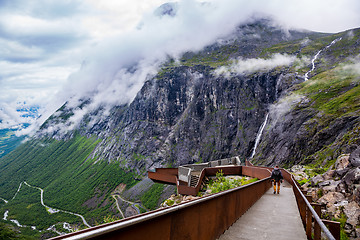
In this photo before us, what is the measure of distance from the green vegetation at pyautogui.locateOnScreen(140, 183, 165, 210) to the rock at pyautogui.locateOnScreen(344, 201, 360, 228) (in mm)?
150336

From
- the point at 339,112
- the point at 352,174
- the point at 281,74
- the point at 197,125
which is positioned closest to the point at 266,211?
the point at 352,174

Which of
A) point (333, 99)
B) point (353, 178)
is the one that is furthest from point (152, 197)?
point (353, 178)

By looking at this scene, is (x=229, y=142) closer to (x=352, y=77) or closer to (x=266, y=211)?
(x=352, y=77)

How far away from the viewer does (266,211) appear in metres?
11.6

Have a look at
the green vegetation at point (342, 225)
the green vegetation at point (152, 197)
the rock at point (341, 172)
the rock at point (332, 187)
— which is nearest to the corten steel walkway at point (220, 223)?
the green vegetation at point (342, 225)

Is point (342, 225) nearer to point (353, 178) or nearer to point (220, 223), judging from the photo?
point (353, 178)

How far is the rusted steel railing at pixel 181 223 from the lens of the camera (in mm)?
3275

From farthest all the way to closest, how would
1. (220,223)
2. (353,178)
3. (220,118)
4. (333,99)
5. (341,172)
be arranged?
(220,118) < (333,99) < (341,172) < (353,178) < (220,223)

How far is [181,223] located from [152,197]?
16761cm

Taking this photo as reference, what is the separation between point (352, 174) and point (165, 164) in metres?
185

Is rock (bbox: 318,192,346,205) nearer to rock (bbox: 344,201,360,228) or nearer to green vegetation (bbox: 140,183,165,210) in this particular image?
rock (bbox: 344,201,360,228)

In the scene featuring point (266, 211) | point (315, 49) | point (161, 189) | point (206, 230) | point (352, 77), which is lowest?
point (161, 189)

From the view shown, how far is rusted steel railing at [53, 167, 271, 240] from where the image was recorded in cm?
328

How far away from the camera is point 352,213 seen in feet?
29.8
